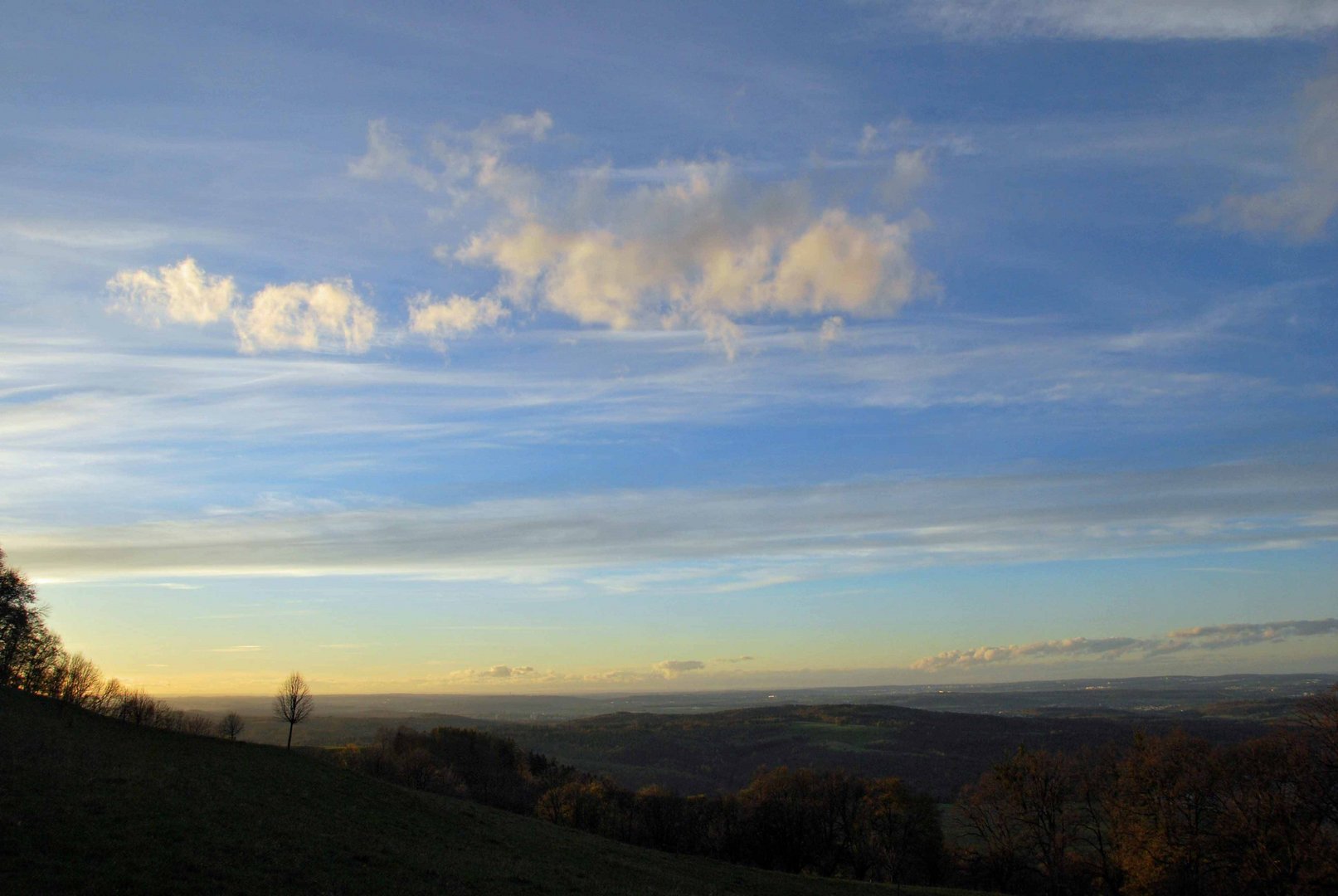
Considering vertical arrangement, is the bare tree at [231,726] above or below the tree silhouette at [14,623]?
below

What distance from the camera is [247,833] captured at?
84.1ft

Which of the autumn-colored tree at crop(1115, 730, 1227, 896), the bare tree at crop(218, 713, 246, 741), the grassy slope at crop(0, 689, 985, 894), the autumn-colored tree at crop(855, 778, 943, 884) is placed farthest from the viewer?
the autumn-colored tree at crop(855, 778, 943, 884)

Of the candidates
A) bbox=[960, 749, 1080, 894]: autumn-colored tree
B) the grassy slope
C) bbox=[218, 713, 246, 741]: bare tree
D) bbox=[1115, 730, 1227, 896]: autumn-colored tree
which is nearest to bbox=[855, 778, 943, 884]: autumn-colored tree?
bbox=[960, 749, 1080, 894]: autumn-colored tree

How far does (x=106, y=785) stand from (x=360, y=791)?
16.0m

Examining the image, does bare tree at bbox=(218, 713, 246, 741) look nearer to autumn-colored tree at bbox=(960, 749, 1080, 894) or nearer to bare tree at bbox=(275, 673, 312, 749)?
bare tree at bbox=(275, 673, 312, 749)

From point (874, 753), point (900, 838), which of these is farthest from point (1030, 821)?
point (874, 753)

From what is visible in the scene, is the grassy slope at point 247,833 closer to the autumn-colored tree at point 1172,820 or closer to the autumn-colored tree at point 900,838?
the autumn-colored tree at point 1172,820

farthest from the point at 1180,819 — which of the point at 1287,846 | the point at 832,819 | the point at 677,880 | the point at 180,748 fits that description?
the point at 180,748

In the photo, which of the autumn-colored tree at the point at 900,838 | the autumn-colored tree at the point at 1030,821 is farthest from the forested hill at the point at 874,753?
the autumn-colored tree at the point at 1030,821

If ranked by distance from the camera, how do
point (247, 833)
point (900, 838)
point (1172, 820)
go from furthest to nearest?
point (900, 838) < point (1172, 820) < point (247, 833)

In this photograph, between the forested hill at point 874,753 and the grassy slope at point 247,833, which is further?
the forested hill at point 874,753

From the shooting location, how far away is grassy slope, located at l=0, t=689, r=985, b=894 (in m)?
19.8

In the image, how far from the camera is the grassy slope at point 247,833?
65.1 feet

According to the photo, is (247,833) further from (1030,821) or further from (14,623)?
(1030,821)
